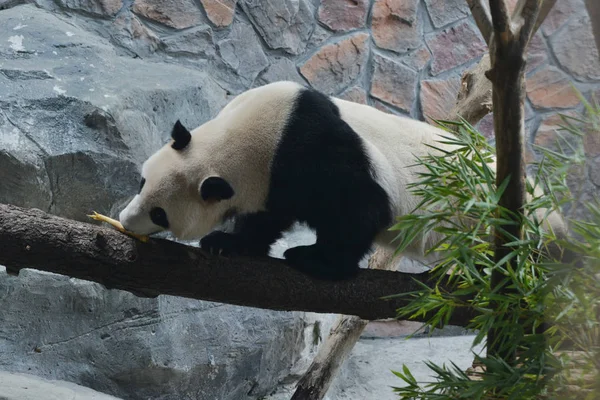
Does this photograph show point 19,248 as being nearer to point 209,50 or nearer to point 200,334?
point 200,334

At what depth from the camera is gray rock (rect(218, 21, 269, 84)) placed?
5152mm

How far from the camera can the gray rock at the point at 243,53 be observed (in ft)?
16.9

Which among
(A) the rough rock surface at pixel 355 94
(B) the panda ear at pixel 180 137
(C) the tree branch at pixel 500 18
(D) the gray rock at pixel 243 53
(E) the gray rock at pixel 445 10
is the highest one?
(C) the tree branch at pixel 500 18

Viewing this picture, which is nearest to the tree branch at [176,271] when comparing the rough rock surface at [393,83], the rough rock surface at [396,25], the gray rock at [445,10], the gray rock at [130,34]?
the gray rock at [130,34]

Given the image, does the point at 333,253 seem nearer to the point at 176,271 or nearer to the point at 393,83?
the point at 176,271

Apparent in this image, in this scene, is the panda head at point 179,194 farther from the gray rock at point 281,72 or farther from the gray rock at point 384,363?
the gray rock at point 281,72

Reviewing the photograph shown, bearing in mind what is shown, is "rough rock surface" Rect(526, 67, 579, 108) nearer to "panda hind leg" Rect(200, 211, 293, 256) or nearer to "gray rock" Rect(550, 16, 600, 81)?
"gray rock" Rect(550, 16, 600, 81)

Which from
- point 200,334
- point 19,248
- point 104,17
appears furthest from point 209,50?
point 19,248

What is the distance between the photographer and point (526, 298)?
6.34 feet

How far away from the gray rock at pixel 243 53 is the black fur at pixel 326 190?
8.40 ft

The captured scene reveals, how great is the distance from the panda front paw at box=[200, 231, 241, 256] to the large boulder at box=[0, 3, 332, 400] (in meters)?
1.32

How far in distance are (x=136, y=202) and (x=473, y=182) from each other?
3.89ft

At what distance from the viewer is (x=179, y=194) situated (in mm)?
2676

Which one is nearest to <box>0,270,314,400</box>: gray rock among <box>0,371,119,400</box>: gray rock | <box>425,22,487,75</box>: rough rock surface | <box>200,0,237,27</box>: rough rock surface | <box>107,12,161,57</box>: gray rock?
<box>0,371,119,400</box>: gray rock
